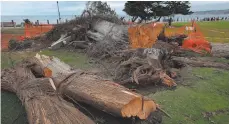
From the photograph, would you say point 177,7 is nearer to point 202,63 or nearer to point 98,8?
point 98,8

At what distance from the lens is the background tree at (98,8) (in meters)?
14.9

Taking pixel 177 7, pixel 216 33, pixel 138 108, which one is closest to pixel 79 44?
pixel 138 108

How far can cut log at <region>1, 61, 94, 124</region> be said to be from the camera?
198 inches

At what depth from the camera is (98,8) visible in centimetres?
1573

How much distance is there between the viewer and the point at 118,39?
12344 millimetres

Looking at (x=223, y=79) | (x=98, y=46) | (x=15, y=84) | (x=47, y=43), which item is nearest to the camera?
(x=15, y=84)

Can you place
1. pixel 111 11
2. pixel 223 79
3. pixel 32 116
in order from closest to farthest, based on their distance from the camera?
pixel 32 116
pixel 223 79
pixel 111 11

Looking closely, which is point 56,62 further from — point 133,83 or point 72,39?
point 72,39

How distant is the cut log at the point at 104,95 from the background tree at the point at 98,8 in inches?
340

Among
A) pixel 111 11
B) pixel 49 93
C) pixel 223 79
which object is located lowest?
pixel 223 79

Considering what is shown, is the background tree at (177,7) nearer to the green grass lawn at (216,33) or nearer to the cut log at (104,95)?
the green grass lawn at (216,33)

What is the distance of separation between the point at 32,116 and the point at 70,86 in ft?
3.37

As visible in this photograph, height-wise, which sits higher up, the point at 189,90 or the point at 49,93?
the point at 49,93

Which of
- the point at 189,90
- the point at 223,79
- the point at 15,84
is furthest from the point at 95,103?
the point at 223,79
